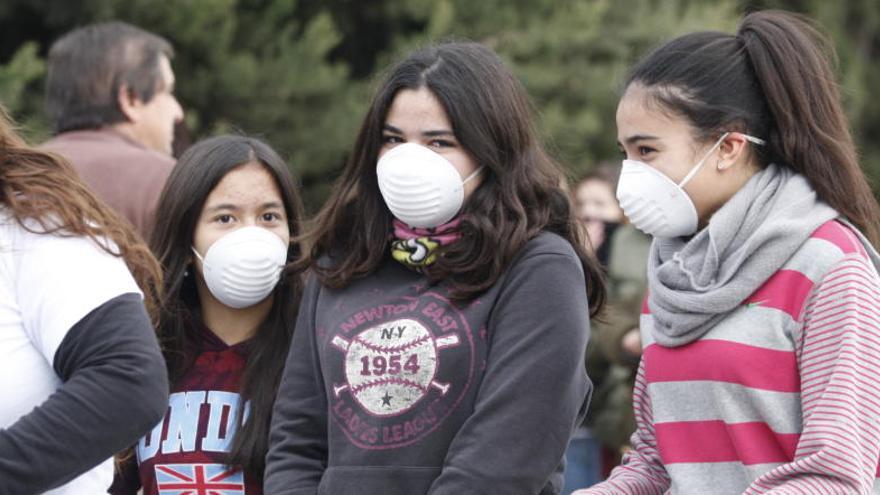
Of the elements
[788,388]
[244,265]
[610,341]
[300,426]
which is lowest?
[610,341]

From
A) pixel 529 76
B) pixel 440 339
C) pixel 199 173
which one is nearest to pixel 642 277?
pixel 529 76

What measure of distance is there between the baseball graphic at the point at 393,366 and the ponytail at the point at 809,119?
0.85 metres

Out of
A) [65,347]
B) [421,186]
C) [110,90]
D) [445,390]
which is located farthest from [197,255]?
[110,90]

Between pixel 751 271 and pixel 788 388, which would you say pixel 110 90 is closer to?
pixel 751 271

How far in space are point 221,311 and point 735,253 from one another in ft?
5.26

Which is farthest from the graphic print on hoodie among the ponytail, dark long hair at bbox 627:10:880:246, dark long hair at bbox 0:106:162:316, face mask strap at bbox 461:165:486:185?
the ponytail

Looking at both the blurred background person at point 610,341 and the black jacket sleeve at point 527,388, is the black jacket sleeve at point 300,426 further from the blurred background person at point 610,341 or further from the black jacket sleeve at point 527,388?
the blurred background person at point 610,341

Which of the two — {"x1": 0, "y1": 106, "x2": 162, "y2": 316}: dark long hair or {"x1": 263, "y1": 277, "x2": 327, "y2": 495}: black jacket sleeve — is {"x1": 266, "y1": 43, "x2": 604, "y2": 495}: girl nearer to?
{"x1": 263, "y1": 277, "x2": 327, "y2": 495}: black jacket sleeve

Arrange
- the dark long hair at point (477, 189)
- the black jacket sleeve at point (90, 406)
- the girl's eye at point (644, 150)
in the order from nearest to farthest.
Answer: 1. the black jacket sleeve at point (90, 406)
2. the girl's eye at point (644, 150)
3. the dark long hair at point (477, 189)

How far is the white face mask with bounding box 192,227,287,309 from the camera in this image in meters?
3.57

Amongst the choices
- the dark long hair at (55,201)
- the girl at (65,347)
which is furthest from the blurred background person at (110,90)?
the girl at (65,347)

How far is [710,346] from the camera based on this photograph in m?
2.73

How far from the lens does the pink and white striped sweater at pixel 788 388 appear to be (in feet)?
8.29

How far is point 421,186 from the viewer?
9.96 feet
